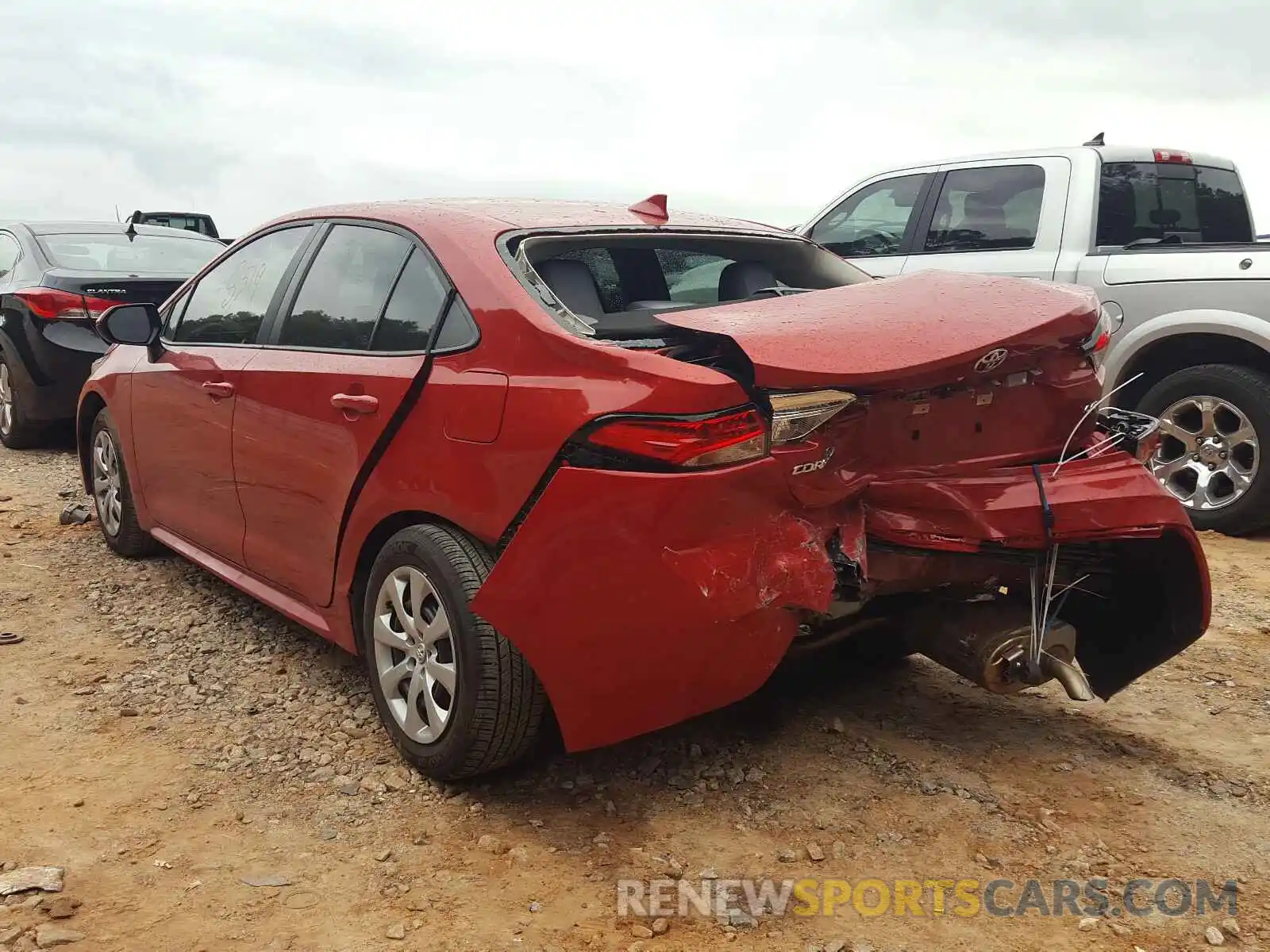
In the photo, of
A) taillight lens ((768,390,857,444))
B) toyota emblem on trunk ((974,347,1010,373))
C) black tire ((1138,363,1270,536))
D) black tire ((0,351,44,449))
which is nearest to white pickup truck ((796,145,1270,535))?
black tire ((1138,363,1270,536))

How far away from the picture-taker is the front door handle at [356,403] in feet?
9.80

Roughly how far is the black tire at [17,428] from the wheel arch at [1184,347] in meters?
6.89

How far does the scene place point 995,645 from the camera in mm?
2865

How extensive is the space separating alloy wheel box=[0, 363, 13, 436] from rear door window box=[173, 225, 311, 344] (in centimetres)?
404

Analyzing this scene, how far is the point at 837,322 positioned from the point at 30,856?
7.61 ft

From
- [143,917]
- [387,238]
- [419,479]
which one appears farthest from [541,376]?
[143,917]

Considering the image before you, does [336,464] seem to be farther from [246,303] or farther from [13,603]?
[13,603]

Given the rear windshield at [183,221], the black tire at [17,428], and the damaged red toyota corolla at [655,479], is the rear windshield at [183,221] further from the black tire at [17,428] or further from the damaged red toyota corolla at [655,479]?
the damaged red toyota corolla at [655,479]

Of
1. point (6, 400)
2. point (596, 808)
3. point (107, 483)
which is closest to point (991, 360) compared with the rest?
point (596, 808)

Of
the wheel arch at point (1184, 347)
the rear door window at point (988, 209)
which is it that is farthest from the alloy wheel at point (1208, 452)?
the rear door window at point (988, 209)

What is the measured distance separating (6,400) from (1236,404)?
7.73m

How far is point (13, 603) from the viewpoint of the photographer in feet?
14.7

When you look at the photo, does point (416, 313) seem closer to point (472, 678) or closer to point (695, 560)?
point (472, 678)

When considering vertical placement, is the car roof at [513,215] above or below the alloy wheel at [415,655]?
above
